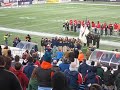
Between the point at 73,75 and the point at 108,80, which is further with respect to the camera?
the point at 108,80

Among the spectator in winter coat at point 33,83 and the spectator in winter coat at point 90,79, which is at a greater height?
the spectator in winter coat at point 33,83

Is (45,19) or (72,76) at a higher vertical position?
(72,76)

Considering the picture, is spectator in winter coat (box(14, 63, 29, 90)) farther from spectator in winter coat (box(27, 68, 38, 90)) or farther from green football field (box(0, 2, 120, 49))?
green football field (box(0, 2, 120, 49))

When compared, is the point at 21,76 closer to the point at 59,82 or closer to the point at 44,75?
the point at 44,75

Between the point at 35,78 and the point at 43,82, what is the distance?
26cm

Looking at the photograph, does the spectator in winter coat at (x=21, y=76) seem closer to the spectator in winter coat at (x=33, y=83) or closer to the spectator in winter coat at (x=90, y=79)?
the spectator in winter coat at (x=33, y=83)

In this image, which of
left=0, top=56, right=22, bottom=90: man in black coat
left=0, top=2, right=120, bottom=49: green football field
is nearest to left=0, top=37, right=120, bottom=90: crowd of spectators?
left=0, top=56, right=22, bottom=90: man in black coat

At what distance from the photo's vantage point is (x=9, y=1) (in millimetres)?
48781

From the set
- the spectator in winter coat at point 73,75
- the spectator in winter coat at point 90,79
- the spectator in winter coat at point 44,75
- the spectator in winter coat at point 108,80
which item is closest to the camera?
the spectator in winter coat at point 44,75

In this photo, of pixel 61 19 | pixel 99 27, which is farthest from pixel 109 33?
pixel 61 19

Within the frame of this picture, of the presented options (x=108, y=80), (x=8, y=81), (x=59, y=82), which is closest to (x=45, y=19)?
(x=108, y=80)

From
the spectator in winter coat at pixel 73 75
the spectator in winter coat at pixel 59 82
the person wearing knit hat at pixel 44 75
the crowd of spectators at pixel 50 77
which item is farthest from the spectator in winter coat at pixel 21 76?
the spectator in winter coat at pixel 59 82

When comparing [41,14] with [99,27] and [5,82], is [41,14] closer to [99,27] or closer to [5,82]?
[99,27]

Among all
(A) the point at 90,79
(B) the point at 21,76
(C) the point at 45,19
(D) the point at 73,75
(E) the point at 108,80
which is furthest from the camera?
(C) the point at 45,19
